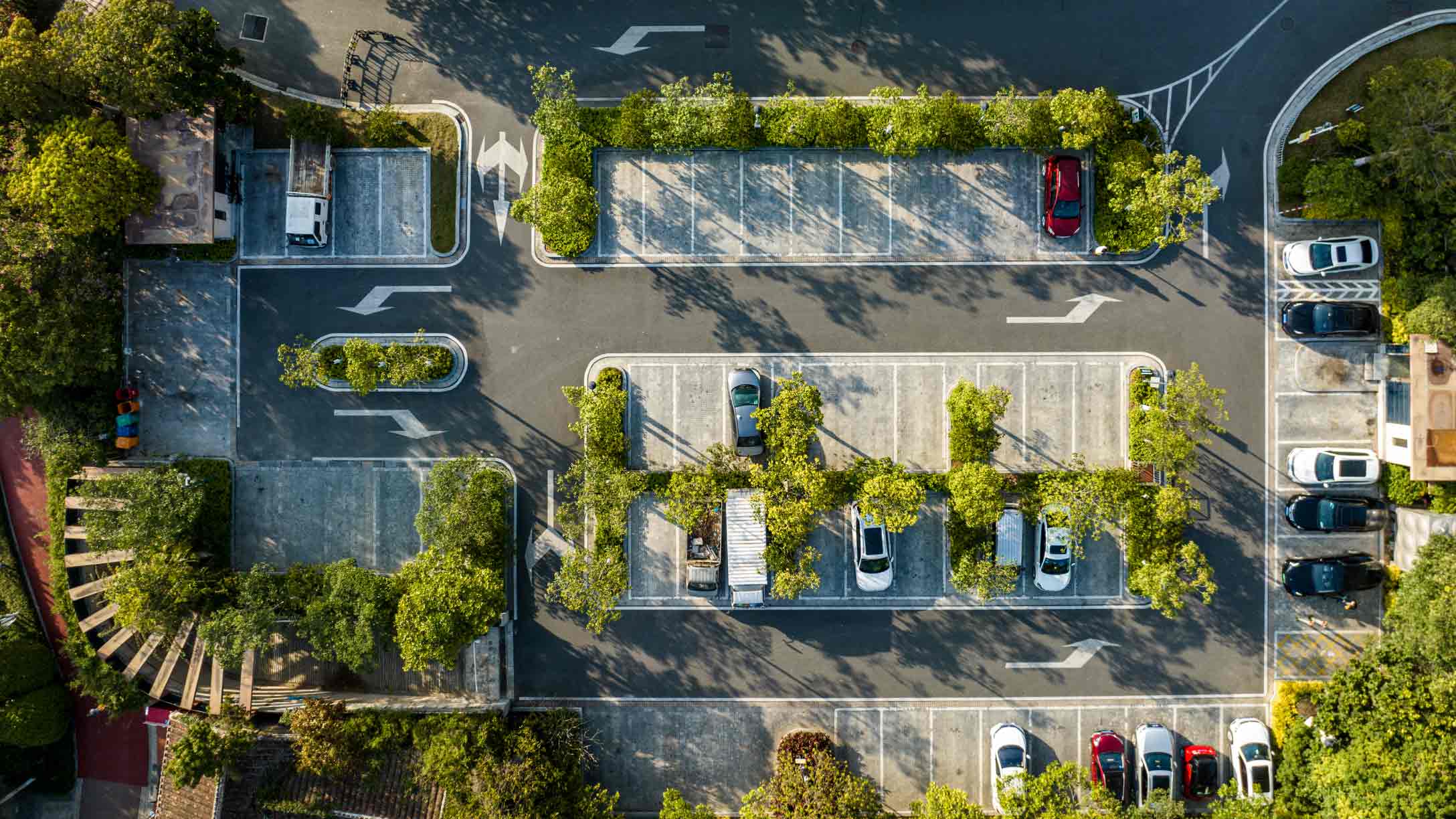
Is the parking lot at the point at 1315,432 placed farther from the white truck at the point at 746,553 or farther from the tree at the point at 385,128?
the tree at the point at 385,128

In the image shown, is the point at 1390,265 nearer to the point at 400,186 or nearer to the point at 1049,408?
the point at 1049,408

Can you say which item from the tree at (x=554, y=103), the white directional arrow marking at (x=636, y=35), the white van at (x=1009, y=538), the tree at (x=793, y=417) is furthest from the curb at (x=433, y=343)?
the white van at (x=1009, y=538)

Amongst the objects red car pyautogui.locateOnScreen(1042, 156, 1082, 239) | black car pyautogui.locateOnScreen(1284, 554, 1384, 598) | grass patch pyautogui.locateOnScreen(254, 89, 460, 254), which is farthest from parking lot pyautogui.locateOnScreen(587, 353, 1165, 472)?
grass patch pyautogui.locateOnScreen(254, 89, 460, 254)

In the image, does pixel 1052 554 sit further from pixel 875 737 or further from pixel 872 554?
pixel 875 737

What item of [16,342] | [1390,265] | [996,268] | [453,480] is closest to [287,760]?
[453,480]

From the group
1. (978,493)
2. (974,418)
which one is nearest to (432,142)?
(974,418)

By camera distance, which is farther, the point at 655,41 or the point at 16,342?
the point at 655,41

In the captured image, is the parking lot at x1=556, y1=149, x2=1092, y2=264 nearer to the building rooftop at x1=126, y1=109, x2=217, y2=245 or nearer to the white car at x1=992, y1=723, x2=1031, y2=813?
the building rooftop at x1=126, y1=109, x2=217, y2=245
